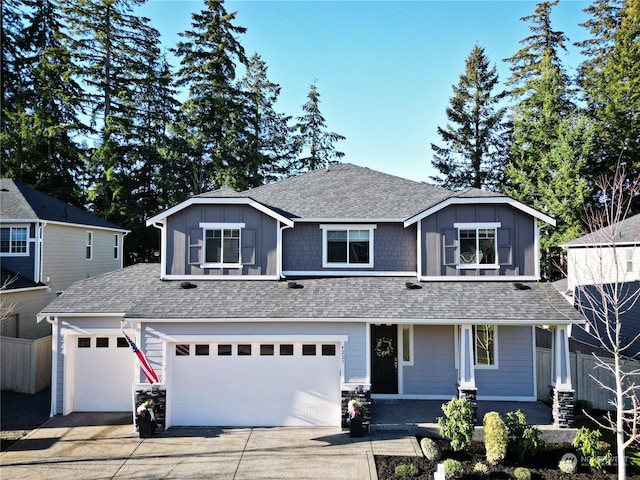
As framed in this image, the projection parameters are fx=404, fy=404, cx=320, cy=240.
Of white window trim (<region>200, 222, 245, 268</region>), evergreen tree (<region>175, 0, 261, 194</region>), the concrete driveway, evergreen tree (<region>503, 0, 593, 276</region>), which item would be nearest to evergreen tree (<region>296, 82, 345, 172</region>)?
evergreen tree (<region>175, 0, 261, 194</region>)

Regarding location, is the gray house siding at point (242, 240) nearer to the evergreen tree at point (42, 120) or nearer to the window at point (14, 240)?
the window at point (14, 240)

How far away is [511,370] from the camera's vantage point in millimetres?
11758

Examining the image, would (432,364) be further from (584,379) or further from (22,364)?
(22,364)

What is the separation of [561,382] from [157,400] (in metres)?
9.93

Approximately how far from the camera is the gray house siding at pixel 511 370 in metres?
11.7

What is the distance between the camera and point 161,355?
10.2 metres

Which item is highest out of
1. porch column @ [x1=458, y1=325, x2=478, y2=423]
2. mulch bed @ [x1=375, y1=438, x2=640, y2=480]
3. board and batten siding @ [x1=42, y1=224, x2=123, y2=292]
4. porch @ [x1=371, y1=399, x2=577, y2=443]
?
board and batten siding @ [x1=42, y1=224, x2=123, y2=292]

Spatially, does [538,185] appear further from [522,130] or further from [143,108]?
[143,108]

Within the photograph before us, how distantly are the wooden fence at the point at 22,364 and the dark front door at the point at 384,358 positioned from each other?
10.3m

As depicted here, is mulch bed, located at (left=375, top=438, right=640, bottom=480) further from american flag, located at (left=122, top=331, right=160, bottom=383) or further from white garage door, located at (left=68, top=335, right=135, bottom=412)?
white garage door, located at (left=68, top=335, right=135, bottom=412)

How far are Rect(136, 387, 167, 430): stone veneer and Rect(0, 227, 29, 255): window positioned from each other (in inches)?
A: 414

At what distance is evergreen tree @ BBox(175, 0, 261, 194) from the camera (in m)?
27.7

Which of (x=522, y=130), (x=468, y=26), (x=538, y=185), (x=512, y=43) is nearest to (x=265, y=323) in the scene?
(x=468, y=26)

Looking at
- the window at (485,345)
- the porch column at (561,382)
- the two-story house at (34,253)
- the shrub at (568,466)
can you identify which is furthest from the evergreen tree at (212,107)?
the shrub at (568,466)
